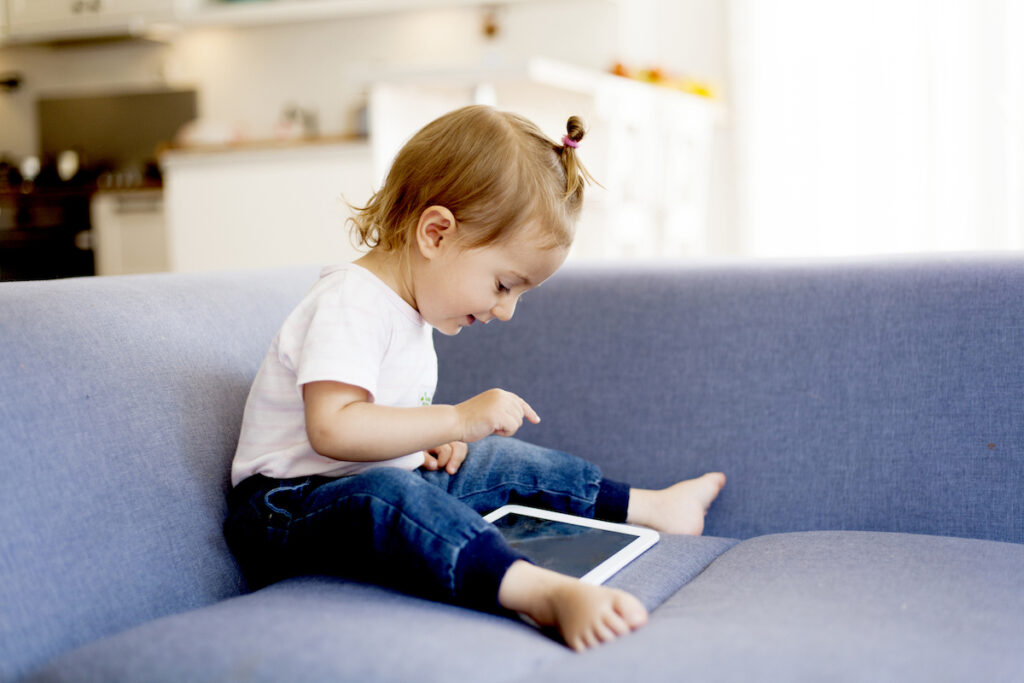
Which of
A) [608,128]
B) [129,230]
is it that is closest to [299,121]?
[129,230]

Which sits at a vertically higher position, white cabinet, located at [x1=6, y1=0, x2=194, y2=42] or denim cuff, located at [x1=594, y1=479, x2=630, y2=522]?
white cabinet, located at [x1=6, y1=0, x2=194, y2=42]

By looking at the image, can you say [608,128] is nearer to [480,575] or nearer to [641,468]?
[641,468]

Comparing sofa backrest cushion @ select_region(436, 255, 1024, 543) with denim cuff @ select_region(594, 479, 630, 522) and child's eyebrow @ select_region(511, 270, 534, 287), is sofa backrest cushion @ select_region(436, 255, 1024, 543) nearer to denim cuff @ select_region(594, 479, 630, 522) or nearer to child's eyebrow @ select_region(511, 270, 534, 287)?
denim cuff @ select_region(594, 479, 630, 522)

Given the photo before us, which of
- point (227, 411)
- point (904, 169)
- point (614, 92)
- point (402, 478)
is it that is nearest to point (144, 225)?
point (614, 92)

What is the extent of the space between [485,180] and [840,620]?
0.65 meters

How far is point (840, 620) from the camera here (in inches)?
38.6

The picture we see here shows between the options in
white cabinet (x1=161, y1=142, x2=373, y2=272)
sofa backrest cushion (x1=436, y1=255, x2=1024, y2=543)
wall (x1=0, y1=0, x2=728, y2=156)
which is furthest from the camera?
wall (x1=0, y1=0, x2=728, y2=156)

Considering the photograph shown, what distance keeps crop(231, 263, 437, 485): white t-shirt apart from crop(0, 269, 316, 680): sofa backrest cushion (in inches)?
3.2

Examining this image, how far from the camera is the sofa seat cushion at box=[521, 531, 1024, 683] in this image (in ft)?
2.90

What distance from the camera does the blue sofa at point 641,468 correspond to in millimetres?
925

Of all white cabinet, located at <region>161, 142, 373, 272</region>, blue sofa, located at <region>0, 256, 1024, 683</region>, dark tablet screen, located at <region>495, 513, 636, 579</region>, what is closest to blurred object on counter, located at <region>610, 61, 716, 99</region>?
white cabinet, located at <region>161, 142, 373, 272</region>

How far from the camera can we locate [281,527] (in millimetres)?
1175

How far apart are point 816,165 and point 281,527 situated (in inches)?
139

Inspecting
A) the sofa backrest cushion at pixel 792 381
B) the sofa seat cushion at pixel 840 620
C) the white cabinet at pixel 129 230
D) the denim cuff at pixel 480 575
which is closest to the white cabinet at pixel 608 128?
the sofa backrest cushion at pixel 792 381
